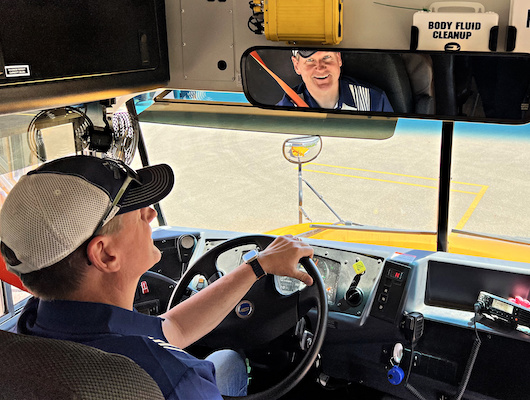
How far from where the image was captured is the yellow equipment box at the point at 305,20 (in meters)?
2.07

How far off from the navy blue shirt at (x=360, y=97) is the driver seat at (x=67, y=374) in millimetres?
1403

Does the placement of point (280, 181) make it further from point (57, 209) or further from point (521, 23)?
point (57, 209)

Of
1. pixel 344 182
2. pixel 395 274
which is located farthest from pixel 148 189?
pixel 344 182

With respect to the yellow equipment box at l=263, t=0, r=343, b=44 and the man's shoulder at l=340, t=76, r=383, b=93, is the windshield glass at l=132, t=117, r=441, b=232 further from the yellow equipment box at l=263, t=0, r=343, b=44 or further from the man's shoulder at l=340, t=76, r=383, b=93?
the yellow equipment box at l=263, t=0, r=343, b=44

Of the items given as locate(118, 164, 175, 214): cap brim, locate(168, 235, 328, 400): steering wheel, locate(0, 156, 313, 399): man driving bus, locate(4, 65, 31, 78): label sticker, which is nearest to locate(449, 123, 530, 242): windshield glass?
locate(168, 235, 328, 400): steering wheel

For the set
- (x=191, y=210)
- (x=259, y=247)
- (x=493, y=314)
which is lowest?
(x=191, y=210)

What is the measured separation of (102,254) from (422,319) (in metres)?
1.84

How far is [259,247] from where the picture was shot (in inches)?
101

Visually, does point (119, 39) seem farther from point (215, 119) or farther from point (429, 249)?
point (429, 249)

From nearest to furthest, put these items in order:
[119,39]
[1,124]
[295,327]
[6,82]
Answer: [6,82] < [119,39] < [295,327] < [1,124]

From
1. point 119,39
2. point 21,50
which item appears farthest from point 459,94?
point 21,50

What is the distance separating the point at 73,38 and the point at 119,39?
27cm

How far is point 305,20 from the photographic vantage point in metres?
2.11

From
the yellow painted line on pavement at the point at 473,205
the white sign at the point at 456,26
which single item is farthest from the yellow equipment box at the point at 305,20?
the yellow painted line on pavement at the point at 473,205
